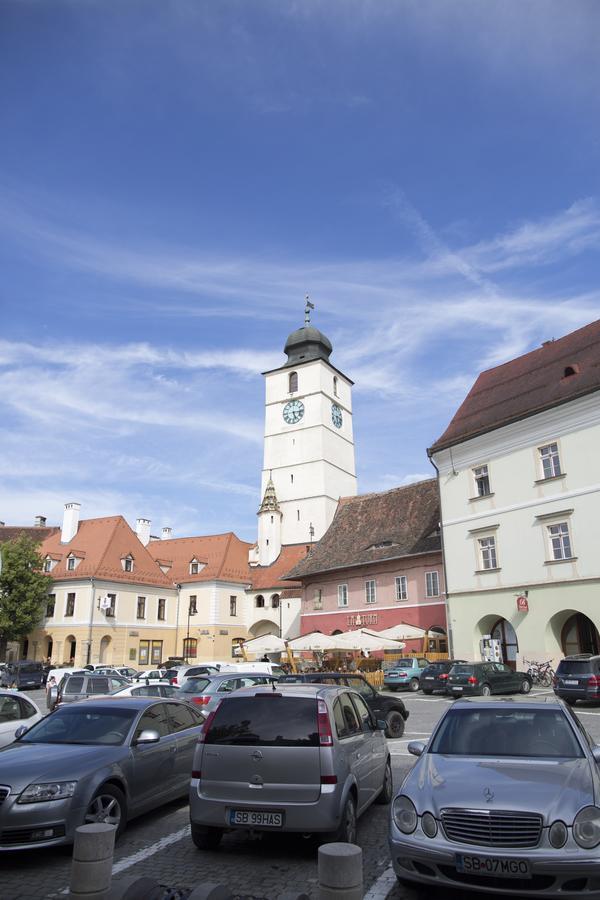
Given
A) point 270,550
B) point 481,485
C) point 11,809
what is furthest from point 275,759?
point 270,550

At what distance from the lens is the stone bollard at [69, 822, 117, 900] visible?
15.5 ft

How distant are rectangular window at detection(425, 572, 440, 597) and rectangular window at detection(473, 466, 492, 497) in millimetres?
7827

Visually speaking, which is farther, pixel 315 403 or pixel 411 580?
pixel 315 403

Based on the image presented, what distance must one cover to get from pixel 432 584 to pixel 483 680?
14.8 meters

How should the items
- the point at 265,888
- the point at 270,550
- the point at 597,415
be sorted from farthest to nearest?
1. the point at 270,550
2. the point at 597,415
3. the point at 265,888

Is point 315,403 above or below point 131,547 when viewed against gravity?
above

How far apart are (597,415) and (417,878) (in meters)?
26.1

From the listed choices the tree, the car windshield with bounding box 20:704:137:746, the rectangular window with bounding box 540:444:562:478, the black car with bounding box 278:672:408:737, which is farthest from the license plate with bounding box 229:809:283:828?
the tree

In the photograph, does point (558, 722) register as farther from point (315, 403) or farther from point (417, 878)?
point (315, 403)

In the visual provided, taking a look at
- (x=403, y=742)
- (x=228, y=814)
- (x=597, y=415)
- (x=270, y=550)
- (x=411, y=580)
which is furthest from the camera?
(x=270, y=550)

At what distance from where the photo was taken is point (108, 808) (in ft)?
24.4

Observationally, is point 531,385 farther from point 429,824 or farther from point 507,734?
point 429,824

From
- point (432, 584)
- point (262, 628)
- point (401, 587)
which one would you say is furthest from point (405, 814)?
point (262, 628)

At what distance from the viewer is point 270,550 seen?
6456cm
